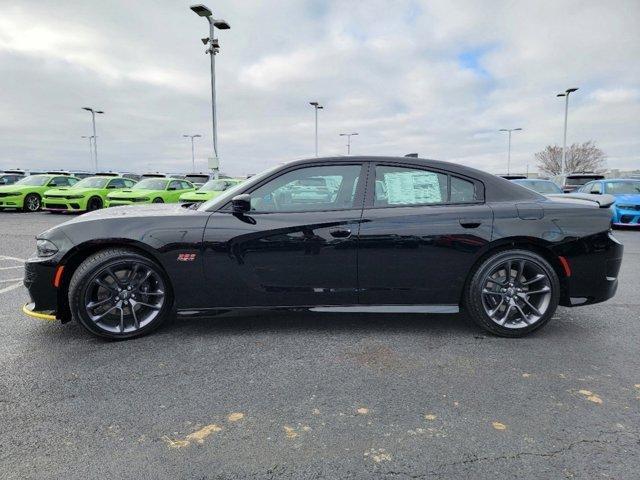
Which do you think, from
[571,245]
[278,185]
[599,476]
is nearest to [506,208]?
[571,245]

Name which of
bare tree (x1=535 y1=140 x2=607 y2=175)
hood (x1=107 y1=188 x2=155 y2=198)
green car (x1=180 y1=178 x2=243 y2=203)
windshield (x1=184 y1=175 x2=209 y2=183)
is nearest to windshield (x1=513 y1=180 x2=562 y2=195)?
green car (x1=180 y1=178 x2=243 y2=203)

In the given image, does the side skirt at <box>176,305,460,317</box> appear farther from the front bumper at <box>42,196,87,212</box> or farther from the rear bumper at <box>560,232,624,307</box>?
the front bumper at <box>42,196,87,212</box>

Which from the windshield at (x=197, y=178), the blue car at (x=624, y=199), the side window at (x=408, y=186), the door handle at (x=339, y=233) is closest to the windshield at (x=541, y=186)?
the blue car at (x=624, y=199)

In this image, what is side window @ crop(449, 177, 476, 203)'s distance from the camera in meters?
3.79

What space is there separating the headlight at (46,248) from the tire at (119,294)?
0.23 m

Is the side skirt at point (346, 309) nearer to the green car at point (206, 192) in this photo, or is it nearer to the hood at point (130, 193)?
the green car at point (206, 192)

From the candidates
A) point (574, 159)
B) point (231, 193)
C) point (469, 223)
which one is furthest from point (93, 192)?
point (574, 159)

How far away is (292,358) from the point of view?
3.29 metres

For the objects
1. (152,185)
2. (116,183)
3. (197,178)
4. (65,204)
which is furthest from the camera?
(197,178)

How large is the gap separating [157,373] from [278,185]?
1707 millimetres

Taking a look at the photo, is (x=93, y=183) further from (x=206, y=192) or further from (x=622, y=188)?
(x=622, y=188)

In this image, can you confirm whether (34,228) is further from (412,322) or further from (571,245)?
(571,245)

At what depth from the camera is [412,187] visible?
3.79 metres

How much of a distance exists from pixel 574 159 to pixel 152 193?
68.3 m
